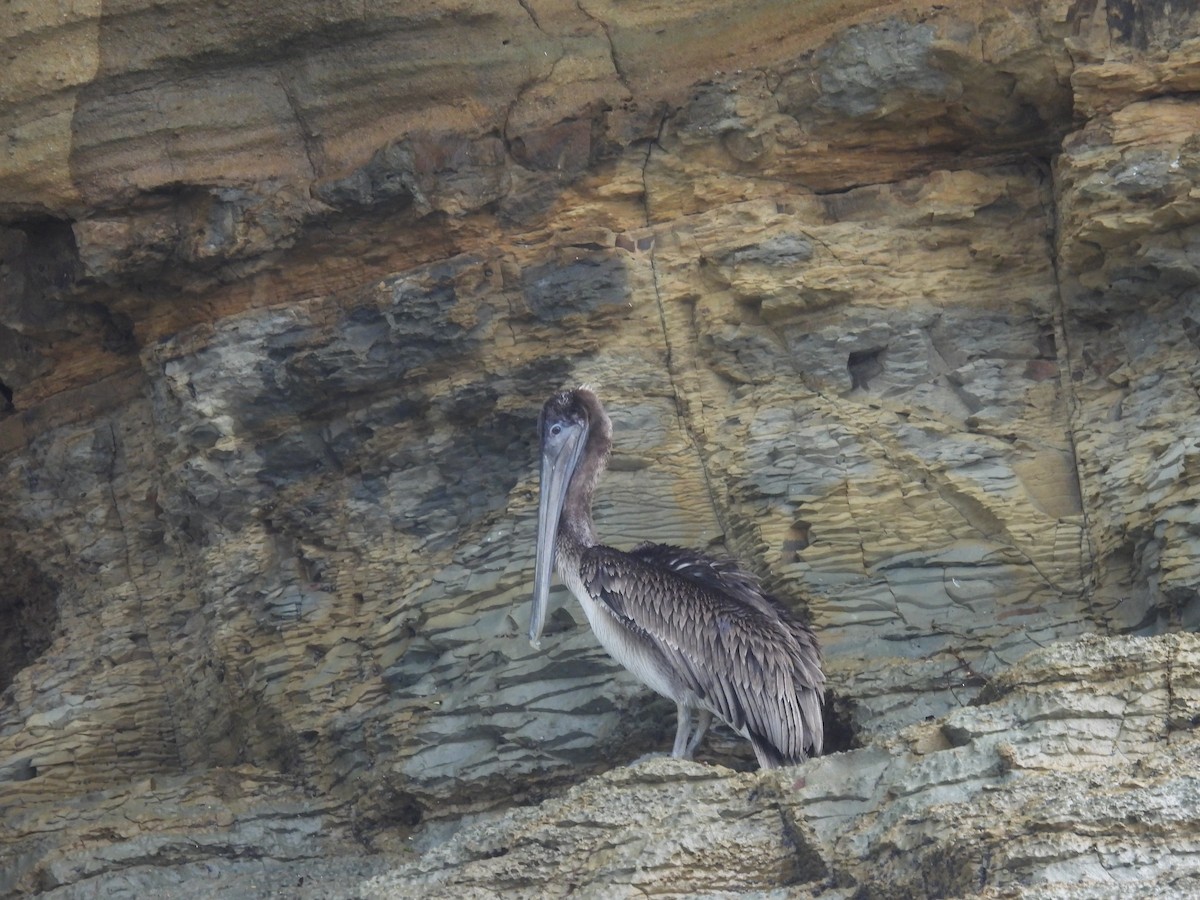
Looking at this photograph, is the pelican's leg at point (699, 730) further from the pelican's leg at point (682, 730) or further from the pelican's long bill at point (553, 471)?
the pelican's long bill at point (553, 471)

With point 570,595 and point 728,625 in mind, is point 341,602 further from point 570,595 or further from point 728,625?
point 728,625

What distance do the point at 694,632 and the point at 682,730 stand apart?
53 centimetres

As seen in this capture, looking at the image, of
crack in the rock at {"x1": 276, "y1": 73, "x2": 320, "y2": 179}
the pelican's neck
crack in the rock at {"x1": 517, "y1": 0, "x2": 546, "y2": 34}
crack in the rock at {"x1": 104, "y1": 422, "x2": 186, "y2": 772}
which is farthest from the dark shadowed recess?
crack in the rock at {"x1": 517, "y1": 0, "x2": 546, "y2": 34}

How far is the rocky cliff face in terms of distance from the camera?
35.3 feet

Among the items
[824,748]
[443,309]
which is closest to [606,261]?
[443,309]

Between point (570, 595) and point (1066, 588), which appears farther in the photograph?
point (570, 595)

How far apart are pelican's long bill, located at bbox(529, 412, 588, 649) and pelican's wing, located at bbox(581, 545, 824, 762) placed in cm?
37

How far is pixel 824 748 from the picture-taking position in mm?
10383

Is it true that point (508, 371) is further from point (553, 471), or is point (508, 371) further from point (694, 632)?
point (694, 632)

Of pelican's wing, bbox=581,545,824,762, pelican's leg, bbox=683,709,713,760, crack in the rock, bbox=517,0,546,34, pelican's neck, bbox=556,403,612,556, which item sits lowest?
pelican's leg, bbox=683,709,713,760

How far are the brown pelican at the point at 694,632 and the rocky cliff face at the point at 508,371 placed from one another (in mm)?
481

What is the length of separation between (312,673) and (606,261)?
3.18 meters

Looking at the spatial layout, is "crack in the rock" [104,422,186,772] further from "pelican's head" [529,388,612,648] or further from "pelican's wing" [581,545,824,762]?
"pelican's wing" [581,545,824,762]

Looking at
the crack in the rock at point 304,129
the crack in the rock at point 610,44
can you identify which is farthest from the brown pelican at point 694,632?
the crack in the rock at point 304,129
